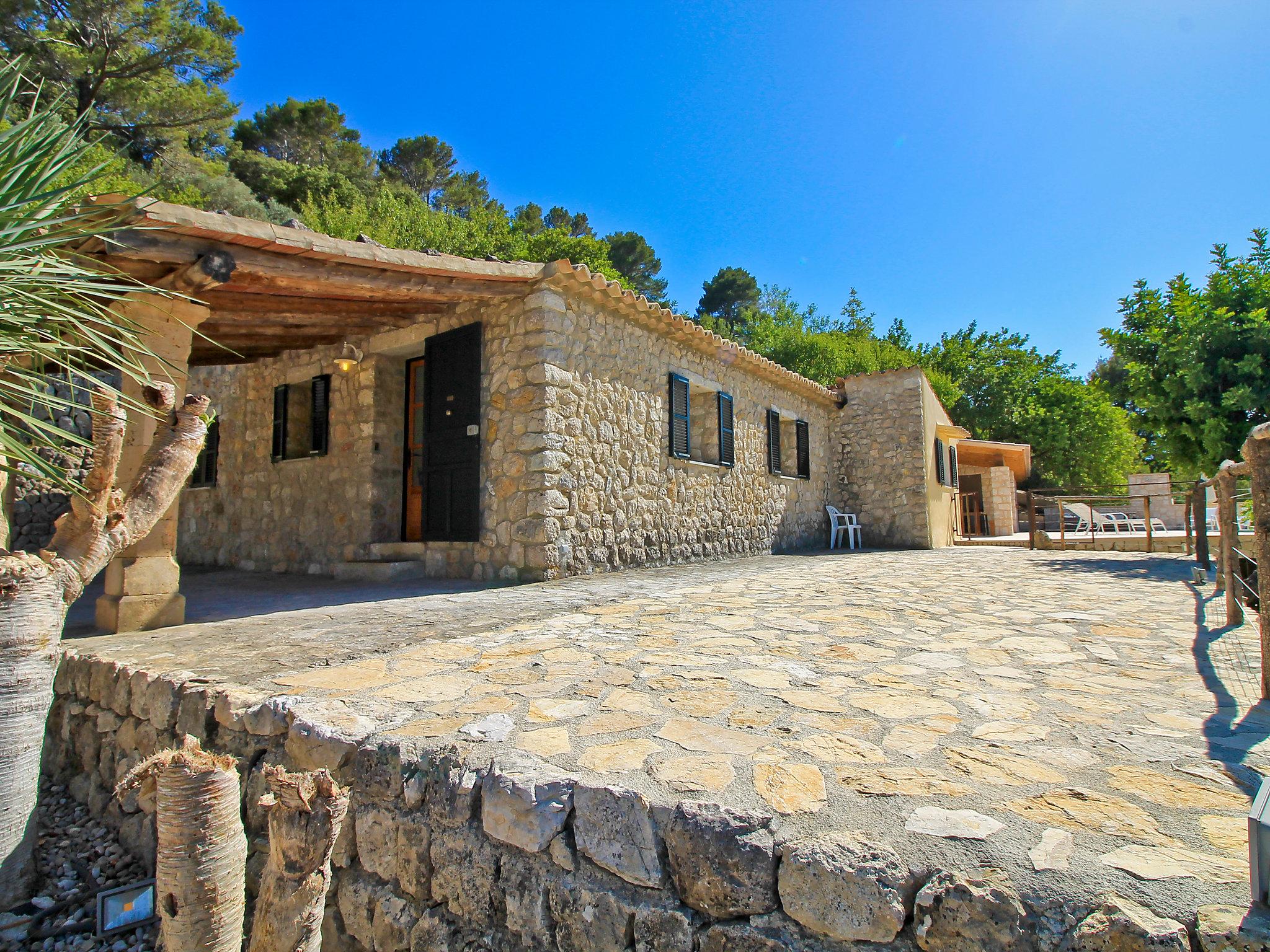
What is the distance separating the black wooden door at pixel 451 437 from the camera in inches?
260

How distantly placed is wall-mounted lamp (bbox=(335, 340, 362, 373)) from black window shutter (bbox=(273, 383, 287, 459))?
4.03 ft

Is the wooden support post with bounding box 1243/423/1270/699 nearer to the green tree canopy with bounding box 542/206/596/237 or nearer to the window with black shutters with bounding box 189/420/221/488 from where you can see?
the window with black shutters with bounding box 189/420/221/488

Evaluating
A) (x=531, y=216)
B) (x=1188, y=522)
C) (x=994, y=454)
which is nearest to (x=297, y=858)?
(x=1188, y=522)

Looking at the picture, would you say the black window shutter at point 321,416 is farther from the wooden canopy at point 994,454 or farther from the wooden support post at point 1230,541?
the wooden canopy at point 994,454

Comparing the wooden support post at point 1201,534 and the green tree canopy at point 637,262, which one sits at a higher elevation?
the green tree canopy at point 637,262

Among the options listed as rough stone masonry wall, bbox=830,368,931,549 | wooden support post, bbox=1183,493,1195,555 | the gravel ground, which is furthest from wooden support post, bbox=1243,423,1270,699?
rough stone masonry wall, bbox=830,368,931,549

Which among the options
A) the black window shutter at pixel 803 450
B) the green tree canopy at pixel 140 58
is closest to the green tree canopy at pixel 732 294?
the green tree canopy at pixel 140 58

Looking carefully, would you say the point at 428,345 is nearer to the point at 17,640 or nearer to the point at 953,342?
the point at 17,640

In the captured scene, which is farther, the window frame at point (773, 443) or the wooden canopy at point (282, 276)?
the window frame at point (773, 443)

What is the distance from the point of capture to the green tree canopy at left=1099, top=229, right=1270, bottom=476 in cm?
770

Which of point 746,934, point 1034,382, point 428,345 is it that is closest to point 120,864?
point 746,934

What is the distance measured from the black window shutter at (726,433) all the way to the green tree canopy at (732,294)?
28206 mm

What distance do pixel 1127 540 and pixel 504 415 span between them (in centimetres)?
1095

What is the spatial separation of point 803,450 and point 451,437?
22.3ft
